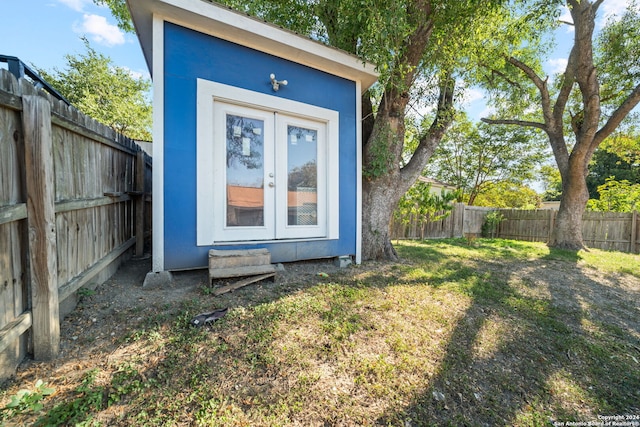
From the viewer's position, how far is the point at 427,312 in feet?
7.95

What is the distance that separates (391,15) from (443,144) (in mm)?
13030

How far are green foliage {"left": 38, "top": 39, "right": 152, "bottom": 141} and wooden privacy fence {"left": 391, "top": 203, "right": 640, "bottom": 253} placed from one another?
14.1 meters

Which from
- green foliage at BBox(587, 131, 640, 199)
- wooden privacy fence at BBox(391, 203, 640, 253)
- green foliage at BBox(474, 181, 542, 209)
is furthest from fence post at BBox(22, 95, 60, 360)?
green foliage at BBox(587, 131, 640, 199)

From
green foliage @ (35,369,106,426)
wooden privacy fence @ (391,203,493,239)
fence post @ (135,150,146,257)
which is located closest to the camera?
green foliage @ (35,369,106,426)

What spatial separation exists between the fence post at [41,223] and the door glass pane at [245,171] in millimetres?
1673

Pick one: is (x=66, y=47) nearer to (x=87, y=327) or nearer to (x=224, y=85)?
(x=224, y=85)

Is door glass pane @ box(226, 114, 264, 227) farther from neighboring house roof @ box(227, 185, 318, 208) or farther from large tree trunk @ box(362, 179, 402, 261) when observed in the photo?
large tree trunk @ box(362, 179, 402, 261)

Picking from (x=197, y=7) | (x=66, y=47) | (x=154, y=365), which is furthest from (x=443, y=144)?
(x=66, y=47)

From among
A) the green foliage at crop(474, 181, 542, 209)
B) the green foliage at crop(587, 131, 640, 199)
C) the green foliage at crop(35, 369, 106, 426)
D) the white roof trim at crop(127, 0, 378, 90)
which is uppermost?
the green foliage at crop(587, 131, 640, 199)

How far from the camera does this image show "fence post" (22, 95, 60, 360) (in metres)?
1.41

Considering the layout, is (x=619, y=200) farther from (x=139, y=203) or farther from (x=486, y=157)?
(x=139, y=203)

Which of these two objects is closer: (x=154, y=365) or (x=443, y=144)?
(x=154, y=365)

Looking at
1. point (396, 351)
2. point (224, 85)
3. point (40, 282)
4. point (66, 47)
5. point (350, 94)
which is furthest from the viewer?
point (66, 47)

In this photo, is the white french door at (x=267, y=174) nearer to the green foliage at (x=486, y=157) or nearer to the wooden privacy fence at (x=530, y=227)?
the wooden privacy fence at (x=530, y=227)
